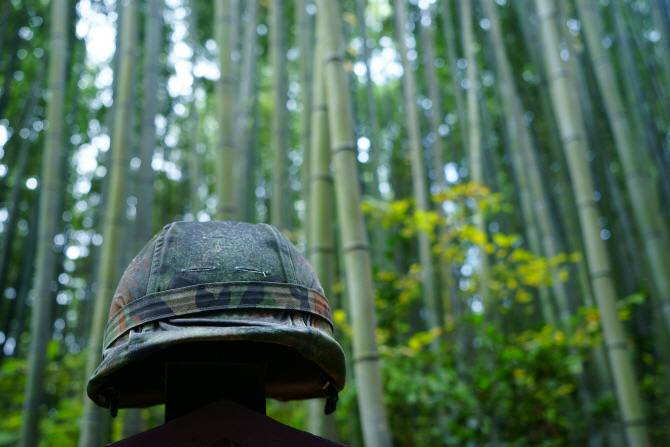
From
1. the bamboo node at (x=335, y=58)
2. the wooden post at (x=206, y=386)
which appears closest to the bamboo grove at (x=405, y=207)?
the bamboo node at (x=335, y=58)

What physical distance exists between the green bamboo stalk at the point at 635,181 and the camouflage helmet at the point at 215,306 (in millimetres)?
1933

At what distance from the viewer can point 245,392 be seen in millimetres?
759

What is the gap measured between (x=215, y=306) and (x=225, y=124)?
121cm

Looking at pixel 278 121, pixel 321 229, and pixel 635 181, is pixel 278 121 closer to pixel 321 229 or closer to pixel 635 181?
pixel 321 229

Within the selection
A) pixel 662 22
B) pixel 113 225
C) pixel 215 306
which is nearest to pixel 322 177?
pixel 113 225

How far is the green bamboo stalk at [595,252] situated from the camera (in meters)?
2.00

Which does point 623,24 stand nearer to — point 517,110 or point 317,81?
point 517,110

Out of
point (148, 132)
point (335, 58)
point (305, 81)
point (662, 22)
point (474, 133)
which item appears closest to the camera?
point (335, 58)

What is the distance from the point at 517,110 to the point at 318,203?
8.30 feet

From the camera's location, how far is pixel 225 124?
179cm

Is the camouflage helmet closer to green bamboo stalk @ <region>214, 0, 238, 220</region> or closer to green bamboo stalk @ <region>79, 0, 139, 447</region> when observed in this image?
green bamboo stalk @ <region>214, 0, 238, 220</region>

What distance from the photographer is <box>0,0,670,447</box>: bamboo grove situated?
A: 6.17 ft

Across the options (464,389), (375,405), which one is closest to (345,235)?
(375,405)

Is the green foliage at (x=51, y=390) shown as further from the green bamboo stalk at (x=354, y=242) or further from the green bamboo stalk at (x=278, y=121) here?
the green bamboo stalk at (x=354, y=242)
